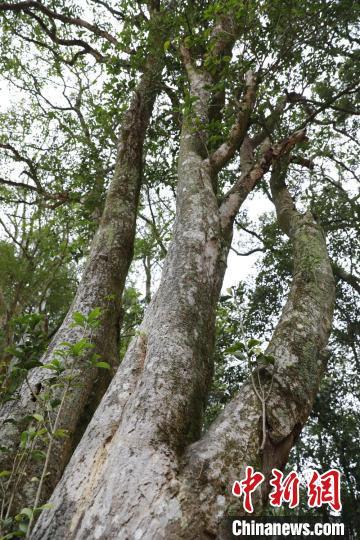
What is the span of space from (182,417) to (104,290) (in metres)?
1.79

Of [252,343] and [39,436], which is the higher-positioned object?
[252,343]

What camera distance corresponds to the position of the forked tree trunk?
1395 mm

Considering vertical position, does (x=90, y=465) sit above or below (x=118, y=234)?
below

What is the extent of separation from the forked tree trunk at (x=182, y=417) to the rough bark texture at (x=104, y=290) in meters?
0.37

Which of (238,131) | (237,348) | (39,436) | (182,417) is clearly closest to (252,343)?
(237,348)

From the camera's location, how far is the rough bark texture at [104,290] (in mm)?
2430

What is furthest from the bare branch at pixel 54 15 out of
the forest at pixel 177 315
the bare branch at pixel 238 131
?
the bare branch at pixel 238 131

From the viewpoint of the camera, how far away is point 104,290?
131 inches

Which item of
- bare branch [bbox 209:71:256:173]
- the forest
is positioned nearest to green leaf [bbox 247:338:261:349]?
the forest

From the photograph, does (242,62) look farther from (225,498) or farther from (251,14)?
(225,498)

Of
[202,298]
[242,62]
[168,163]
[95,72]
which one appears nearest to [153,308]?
[202,298]

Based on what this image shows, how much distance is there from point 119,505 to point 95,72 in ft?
32.3

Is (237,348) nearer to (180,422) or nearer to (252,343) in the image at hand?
(252,343)

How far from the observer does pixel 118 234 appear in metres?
3.79
